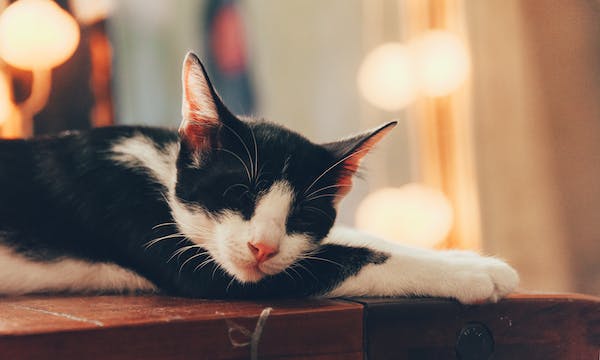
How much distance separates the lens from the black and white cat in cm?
86

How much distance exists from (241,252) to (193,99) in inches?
10.0

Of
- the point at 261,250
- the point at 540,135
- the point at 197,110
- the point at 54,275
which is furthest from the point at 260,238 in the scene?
the point at 540,135

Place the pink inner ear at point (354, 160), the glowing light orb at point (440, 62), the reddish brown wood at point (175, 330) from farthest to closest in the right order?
1. the glowing light orb at point (440, 62)
2. the pink inner ear at point (354, 160)
3. the reddish brown wood at point (175, 330)

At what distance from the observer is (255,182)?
89 centimetres

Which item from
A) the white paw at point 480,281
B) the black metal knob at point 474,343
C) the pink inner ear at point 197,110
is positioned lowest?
the black metal knob at point 474,343

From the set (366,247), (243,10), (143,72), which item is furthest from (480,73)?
(143,72)

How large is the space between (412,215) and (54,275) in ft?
4.32

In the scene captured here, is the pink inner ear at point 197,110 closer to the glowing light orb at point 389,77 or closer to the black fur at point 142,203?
the black fur at point 142,203

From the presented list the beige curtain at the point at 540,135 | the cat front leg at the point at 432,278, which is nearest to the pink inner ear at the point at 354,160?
the cat front leg at the point at 432,278

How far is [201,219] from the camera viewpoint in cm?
91

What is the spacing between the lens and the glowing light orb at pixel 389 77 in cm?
216

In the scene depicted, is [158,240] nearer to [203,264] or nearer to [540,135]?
[203,264]

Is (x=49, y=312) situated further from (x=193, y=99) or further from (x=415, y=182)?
(x=415, y=182)

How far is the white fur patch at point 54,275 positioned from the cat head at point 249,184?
179mm
